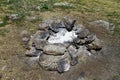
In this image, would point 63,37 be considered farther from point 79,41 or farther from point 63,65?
point 63,65

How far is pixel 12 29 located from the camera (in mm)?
10750

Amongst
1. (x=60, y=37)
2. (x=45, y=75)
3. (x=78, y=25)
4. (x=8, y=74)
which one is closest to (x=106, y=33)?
(x=78, y=25)

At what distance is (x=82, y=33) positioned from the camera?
965 centimetres

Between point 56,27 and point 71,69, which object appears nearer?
point 71,69

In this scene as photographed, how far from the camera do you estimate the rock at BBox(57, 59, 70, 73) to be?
27.9 ft

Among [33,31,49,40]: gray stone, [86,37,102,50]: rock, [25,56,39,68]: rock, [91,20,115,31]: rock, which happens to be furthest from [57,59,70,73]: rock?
[91,20,115,31]: rock

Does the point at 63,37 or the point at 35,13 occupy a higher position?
the point at 63,37

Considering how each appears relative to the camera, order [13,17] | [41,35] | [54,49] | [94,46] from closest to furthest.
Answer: [54,49]
[94,46]
[41,35]
[13,17]

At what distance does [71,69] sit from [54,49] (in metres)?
0.92

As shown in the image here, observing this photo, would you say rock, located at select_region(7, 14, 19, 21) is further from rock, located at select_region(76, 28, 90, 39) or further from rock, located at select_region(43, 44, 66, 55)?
rock, located at select_region(76, 28, 90, 39)

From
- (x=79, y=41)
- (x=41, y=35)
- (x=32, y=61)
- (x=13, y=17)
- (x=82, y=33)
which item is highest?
(x=82, y=33)

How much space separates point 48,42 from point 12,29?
81.5 inches

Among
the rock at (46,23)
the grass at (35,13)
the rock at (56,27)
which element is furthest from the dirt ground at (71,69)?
the rock at (56,27)

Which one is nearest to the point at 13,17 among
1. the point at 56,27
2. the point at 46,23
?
the point at 46,23
